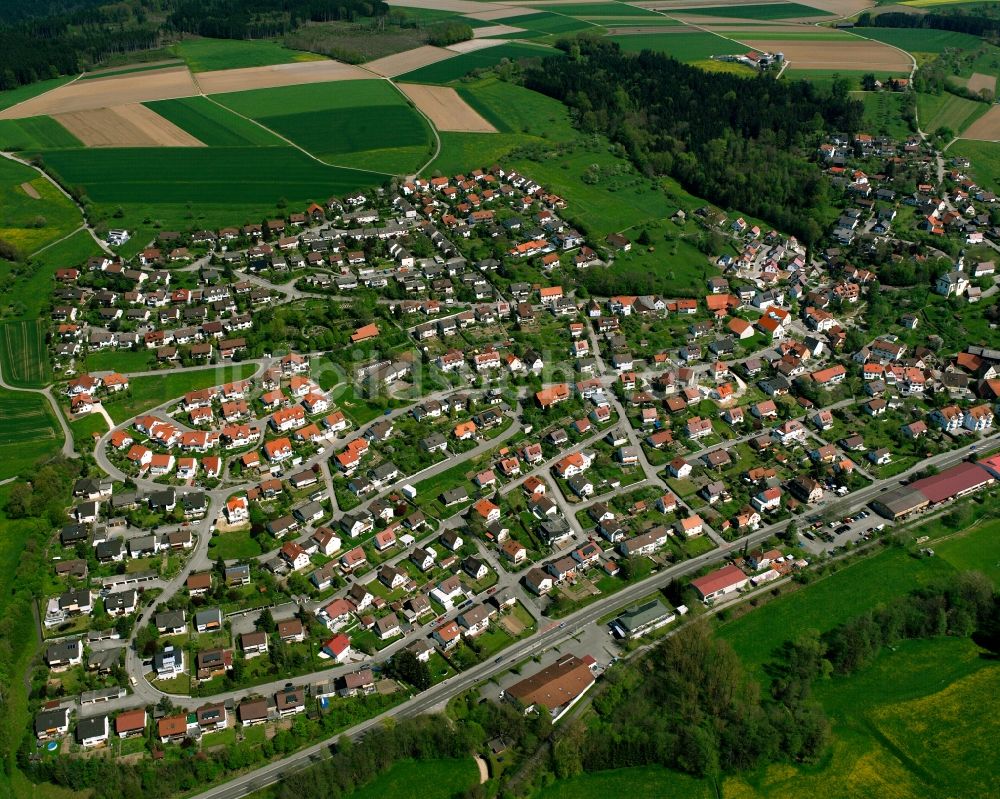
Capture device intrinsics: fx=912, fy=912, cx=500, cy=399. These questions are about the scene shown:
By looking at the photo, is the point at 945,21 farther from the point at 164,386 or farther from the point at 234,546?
the point at 234,546

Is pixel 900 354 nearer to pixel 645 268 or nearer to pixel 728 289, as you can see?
pixel 728 289

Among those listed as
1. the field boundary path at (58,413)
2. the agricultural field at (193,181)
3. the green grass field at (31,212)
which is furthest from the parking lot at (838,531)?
the green grass field at (31,212)

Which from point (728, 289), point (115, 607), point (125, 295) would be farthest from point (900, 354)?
point (125, 295)

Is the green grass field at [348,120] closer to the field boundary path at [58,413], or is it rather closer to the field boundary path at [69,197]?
the field boundary path at [69,197]

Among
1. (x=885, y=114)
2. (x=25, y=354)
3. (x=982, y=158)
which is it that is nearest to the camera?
(x=25, y=354)

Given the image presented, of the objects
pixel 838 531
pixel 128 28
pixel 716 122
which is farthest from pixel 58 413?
pixel 128 28

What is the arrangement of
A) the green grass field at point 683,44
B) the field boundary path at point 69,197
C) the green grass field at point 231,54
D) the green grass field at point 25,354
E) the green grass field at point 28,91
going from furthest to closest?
1. the green grass field at point 683,44
2. the green grass field at point 231,54
3. the green grass field at point 28,91
4. the field boundary path at point 69,197
5. the green grass field at point 25,354
